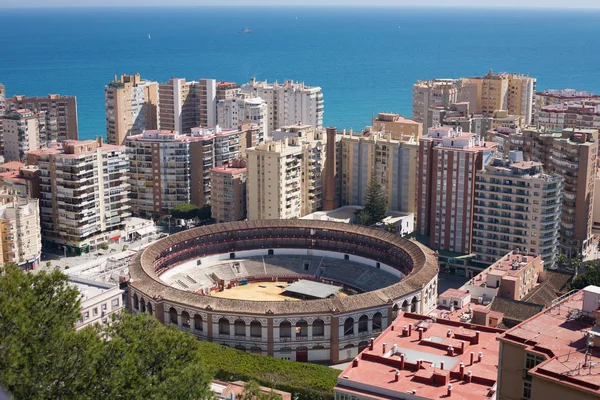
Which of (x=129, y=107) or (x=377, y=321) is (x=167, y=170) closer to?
(x=129, y=107)

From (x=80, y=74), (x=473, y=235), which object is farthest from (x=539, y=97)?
(x=80, y=74)

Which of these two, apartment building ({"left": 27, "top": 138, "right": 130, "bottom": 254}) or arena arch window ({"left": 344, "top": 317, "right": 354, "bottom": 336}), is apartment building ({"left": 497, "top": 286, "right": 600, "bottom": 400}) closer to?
arena arch window ({"left": 344, "top": 317, "right": 354, "bottom": 336})

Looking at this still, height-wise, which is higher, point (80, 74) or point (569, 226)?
point (80, 74)

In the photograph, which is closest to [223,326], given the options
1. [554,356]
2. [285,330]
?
[285,330]

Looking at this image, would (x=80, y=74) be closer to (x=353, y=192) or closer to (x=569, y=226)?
(x=353, y=192)

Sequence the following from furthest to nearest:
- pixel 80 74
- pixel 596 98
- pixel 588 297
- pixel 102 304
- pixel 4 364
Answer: pixel 80 74 → pixel 596 98 → pixel 102 304 → pixel 588 297 → pixel 4 364
